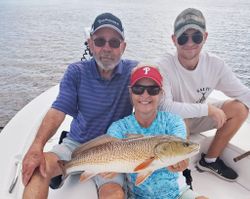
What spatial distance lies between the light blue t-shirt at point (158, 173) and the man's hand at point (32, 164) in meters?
0.55

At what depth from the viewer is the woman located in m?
2.64

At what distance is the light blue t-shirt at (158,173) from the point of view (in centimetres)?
263

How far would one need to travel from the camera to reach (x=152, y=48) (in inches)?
758

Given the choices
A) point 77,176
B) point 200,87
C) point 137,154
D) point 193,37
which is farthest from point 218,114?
point 77,176

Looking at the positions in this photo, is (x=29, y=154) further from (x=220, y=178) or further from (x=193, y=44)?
(x=220, y=178)

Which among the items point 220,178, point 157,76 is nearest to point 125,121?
point 157,76

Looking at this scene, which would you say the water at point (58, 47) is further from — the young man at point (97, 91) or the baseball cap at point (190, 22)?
the young man at point (97, 91)

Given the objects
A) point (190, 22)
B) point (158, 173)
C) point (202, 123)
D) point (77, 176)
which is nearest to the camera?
point (158, 173)

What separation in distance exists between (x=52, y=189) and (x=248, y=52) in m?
15.7

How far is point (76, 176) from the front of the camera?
2.96 meters

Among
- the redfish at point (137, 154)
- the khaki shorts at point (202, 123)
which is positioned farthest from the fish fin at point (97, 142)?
the khaki shorts at point (202, 123)

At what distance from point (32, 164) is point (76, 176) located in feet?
1.76

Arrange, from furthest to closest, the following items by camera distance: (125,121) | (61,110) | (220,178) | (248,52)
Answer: (248,52) → (220,178) → (61,110) → (125,121)

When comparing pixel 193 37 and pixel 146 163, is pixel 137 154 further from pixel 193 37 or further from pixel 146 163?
pixel 193 37
